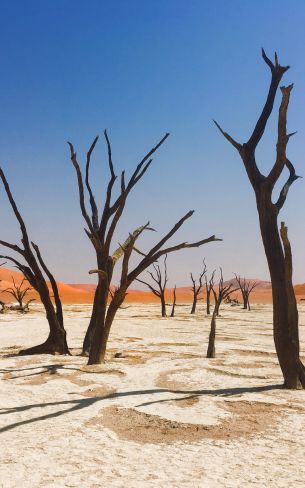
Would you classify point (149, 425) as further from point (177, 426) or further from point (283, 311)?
point (283, 311)

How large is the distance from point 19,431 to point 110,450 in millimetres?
818

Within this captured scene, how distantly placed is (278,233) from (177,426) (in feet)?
8.51

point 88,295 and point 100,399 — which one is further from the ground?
point 88,295

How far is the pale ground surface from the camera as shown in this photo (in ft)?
8.79

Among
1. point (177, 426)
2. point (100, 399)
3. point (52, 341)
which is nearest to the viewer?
point (177, 426)

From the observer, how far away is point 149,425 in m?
3.67

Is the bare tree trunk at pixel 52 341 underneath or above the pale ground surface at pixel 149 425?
above

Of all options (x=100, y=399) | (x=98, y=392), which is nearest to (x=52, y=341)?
(x=98, y=392)

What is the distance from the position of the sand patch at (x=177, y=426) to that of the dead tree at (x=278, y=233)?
3.25 ft

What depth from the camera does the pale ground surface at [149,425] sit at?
8.79ft

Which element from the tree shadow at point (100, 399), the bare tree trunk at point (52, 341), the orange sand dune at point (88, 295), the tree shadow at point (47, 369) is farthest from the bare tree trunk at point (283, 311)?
the orange sand dune at point (88, 295)

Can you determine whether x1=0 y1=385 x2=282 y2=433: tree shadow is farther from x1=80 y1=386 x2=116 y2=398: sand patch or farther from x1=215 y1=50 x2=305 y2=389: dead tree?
x1=215 y1=50 x2=305 y2=389: dead tree

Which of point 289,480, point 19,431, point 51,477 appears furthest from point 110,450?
point 289,480

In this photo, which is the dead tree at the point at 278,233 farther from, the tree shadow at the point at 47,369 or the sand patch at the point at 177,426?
the tree shadow at the point at 47,369
